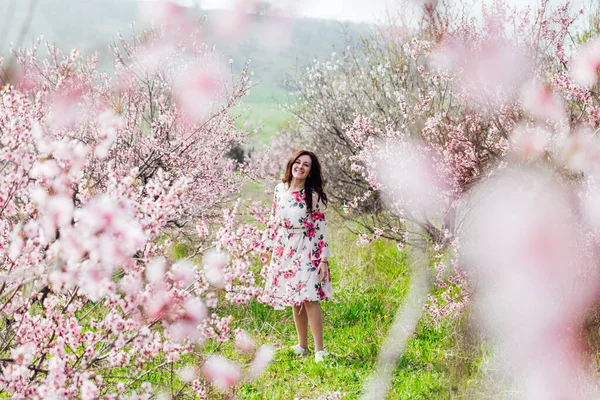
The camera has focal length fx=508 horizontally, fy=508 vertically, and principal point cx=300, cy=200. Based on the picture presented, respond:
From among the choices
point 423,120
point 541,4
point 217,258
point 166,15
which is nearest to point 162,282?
point 217,258

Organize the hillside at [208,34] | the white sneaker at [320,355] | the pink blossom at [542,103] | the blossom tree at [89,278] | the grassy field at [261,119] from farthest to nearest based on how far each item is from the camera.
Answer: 1. the grassy field at [261,119]
2. the pink blossom at [542,103]
3. the white sneaker at [320,355]
4. the hillside at [208,34]
5. the blossom tree at [89,278]

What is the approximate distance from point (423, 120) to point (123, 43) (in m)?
3.97

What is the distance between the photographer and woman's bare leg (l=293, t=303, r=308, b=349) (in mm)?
4465

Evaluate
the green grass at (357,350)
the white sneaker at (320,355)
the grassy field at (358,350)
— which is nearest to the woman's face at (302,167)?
the green grass at (357,350)

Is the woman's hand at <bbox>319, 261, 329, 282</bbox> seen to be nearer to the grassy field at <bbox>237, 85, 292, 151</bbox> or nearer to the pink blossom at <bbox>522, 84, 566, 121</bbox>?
the grassy field at <bbox>237, 85, 292, 151</bbox>

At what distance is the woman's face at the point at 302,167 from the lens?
428cm

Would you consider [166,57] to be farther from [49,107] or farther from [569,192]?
[569,192]

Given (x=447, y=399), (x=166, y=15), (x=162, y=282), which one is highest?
(x=166, y=15)

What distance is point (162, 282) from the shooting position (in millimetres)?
1995

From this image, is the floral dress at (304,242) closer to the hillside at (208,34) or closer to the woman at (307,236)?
the woman at (307,236)

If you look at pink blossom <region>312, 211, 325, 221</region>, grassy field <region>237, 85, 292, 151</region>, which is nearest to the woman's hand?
pink blossom <region>312, 211, 325, 221</region>

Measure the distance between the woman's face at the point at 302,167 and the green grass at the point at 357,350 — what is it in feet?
4.07

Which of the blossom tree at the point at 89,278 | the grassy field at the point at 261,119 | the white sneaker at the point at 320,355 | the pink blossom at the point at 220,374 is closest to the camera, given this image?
the blossom tree at the point at 89,278

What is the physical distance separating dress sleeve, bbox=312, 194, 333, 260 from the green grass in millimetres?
807
